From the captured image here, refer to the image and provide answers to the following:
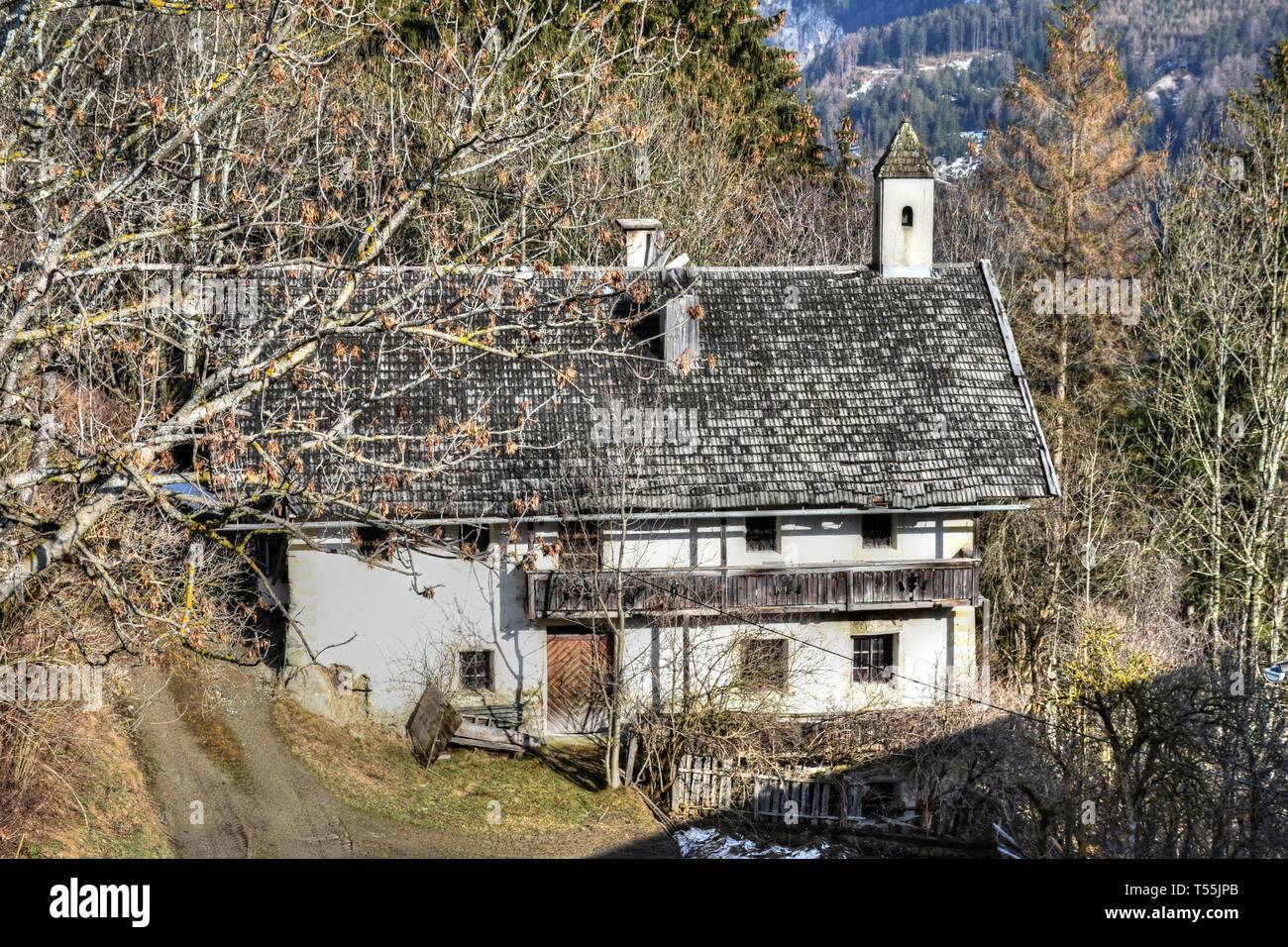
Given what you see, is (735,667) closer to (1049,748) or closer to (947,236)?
(1049,748)

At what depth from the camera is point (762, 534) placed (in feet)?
83.7

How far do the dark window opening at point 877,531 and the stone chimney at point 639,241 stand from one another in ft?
23.4

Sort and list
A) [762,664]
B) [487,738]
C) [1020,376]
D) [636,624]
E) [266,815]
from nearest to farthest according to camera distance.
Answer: [266,815]
[487,738]
[762,664]
[636,624]
[1020,376]

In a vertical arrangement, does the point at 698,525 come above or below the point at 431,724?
above

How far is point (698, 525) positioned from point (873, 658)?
4.55m

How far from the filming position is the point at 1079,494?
A: 3419 centimetres

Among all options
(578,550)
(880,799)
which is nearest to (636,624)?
(578,550)

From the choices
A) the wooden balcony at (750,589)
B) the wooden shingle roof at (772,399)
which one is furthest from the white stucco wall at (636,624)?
the wooden shingle roof at (772,399)

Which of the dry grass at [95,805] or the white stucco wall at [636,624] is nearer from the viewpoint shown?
the dry grass at [95,805]

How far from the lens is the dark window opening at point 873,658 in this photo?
25.9 metres

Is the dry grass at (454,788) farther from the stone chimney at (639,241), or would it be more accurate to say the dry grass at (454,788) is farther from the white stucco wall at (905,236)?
the white stucco wall at (905,236)

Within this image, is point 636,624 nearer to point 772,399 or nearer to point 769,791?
point 769,791
